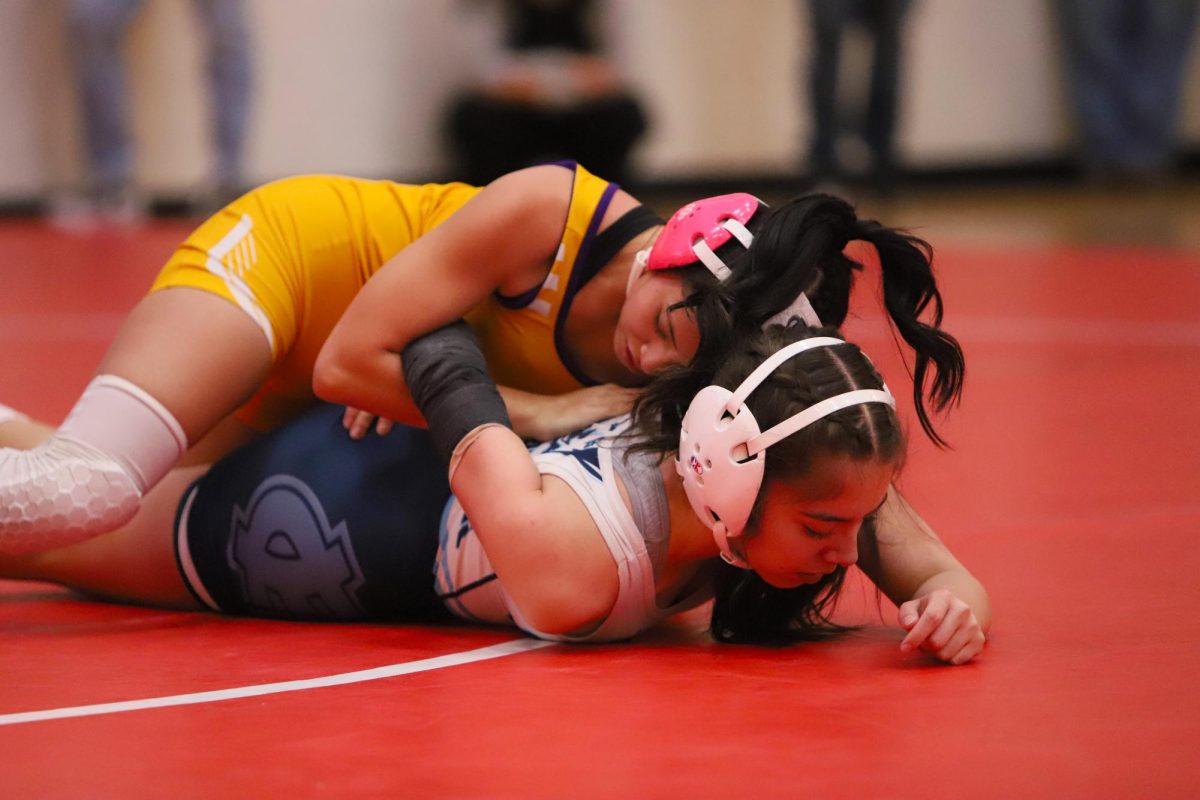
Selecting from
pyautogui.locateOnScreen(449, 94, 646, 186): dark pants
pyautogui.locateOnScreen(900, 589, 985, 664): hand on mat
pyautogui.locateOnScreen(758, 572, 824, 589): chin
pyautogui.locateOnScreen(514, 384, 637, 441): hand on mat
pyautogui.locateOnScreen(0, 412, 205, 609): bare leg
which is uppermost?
pyautogui.locateOnScreen(514, 384, 637, 441): hand on mat

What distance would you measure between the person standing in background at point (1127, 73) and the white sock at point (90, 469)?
9.50 m

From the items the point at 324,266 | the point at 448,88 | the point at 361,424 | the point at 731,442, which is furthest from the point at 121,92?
the point at 731,442

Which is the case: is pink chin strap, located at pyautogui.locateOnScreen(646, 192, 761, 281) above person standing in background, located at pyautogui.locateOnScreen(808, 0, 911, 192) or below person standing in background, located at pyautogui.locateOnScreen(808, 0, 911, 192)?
above

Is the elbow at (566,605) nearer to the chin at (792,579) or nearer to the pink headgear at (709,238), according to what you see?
the chin at (792,579)

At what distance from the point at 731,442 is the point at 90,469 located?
92 cm

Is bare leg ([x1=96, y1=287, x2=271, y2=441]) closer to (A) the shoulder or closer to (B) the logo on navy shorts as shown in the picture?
(B) the logo on navy shorts

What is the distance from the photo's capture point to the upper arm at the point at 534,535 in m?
2.19

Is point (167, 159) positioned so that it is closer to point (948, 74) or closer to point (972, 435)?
point (948, 74)

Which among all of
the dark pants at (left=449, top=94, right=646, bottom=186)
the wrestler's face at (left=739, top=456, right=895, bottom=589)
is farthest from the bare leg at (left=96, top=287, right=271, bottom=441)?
the dark pants at (left=449, top=94, right=646, bottom=186)

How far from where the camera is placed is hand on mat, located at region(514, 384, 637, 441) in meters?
2.54

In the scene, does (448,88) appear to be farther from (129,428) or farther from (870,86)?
(129,428)

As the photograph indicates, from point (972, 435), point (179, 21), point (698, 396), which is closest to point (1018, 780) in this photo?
point (698, 396)

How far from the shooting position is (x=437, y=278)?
251 cm

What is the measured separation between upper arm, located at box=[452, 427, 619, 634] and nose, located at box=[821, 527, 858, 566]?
0.90ft
